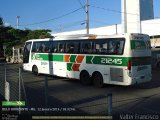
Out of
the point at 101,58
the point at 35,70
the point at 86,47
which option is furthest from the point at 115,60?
the point at 35,70

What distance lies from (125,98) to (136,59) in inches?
110

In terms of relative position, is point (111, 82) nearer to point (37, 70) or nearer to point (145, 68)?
point (145, 68)

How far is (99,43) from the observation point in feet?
57.8

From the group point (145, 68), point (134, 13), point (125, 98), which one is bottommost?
point (125, 98)

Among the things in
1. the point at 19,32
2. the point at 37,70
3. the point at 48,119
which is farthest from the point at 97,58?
the point at 19,32

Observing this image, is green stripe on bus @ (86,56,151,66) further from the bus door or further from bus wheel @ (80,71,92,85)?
bus wheel @ (80,71,92,85)

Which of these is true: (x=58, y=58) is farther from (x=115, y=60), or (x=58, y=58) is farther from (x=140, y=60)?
(x=140, y=60)

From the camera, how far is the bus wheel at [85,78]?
18320 millimetres

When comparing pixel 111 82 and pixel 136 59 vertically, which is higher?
pixel 136 59

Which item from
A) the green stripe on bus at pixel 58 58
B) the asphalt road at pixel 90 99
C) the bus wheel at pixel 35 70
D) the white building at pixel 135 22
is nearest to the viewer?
the asphalt road at pixel 90 99

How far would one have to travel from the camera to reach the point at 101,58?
17.3 m

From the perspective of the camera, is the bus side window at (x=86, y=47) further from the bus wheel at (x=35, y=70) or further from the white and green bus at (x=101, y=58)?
the bus wheel at (x=35, y=70)

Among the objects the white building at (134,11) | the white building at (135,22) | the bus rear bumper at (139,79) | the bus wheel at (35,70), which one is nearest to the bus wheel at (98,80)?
the bus rear bumper at (139,79)

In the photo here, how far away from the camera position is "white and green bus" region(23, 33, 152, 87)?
A: 16.1m
